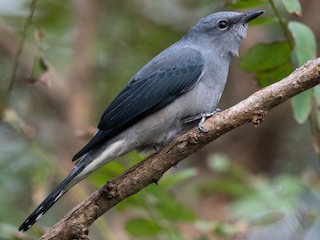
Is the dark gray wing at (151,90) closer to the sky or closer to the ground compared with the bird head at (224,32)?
closer to the ground

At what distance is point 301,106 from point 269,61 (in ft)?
1.41

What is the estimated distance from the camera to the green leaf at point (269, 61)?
3.79m

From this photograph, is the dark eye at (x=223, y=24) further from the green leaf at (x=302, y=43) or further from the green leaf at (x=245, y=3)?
the green leaf at (x=302, y=43)

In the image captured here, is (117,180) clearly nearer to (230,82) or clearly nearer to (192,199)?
(192,199)

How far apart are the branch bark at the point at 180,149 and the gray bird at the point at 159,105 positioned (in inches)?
13.5

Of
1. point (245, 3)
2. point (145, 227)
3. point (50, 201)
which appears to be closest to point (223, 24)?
point (245, 3)

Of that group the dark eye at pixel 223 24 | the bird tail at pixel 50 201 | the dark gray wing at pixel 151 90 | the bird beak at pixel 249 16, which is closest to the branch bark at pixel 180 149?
the bird tail at pixel 50 201

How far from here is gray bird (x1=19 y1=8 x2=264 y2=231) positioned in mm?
3711

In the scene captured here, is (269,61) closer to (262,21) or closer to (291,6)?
(262,21)

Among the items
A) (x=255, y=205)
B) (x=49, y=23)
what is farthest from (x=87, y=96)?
(x=255, y=205)

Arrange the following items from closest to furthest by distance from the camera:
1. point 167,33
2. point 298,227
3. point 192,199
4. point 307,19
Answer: point 298,227 → point 192,199 → point 307,19 → point 167,33

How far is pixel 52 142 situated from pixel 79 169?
10.1 feet

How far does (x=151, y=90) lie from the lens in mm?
3906

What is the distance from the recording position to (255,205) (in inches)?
180
